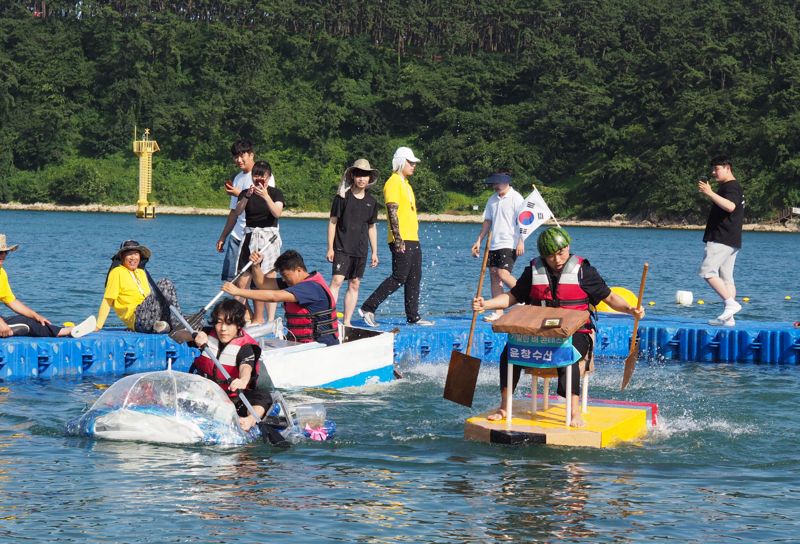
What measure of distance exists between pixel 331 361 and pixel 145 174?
89726mm

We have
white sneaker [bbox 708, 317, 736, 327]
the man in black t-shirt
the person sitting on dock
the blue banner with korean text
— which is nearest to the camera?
the blue banner with korean text

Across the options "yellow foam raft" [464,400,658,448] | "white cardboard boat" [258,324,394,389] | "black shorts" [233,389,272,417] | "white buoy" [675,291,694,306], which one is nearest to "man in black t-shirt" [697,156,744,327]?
"white cardboard boat" [258,324,394,389]

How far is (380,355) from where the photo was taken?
42.2 feet

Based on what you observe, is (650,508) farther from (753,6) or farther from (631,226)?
(753,6)

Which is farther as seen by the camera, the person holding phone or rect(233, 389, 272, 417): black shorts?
the person holding phone

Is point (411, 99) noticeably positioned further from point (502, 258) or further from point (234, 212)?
point (234, 212)

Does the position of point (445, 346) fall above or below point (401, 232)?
below

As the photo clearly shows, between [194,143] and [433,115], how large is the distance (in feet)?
74.4

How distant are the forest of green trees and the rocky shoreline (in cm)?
77

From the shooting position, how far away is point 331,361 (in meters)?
12.3

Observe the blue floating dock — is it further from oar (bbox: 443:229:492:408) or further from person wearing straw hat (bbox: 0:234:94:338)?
oar (bbox: 443:229:492:408)

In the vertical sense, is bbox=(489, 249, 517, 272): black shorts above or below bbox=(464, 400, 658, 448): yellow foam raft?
above

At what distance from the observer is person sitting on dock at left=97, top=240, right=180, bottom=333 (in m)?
13.5

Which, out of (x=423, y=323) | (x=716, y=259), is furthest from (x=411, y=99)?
(x=716, y=259)
